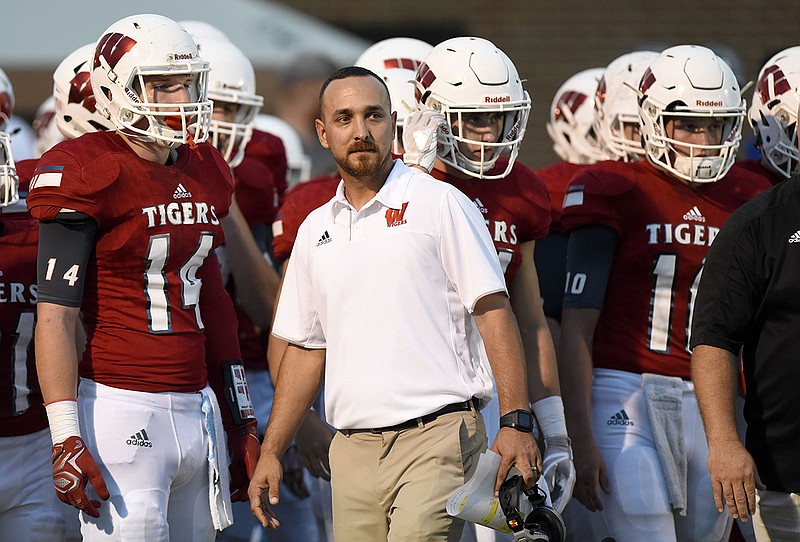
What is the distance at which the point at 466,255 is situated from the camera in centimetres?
397

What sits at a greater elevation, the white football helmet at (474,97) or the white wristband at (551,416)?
the white football helmet at (474,97)

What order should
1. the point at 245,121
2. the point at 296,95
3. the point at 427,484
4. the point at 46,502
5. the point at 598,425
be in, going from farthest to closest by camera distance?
the point at 296,95 < the point at 245,121 < the point at 598,425 < the point at 46,502 < the point at 427,484

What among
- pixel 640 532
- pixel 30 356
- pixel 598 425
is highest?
pixel 30 356

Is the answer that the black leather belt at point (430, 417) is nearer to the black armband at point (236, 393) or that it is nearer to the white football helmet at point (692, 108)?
the black armband at point (236, 393)

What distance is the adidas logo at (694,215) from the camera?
5.11m

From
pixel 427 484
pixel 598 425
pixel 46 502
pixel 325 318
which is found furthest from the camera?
pixel 598 425

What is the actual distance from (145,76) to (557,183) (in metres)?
2.26

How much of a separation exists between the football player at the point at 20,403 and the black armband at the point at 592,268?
195 cm

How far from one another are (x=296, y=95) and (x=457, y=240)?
24.5 feet

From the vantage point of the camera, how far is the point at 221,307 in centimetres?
470

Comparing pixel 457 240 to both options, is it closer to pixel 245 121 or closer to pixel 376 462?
pixel 376 462

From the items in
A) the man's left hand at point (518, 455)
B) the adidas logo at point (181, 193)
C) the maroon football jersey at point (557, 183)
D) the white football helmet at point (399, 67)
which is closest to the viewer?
the man's left hand at point (518, 455)

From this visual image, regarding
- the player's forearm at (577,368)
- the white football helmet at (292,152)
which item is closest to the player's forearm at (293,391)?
the player's forearm at (577,368)

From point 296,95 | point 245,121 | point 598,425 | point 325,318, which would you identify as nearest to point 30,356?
point 325,318
